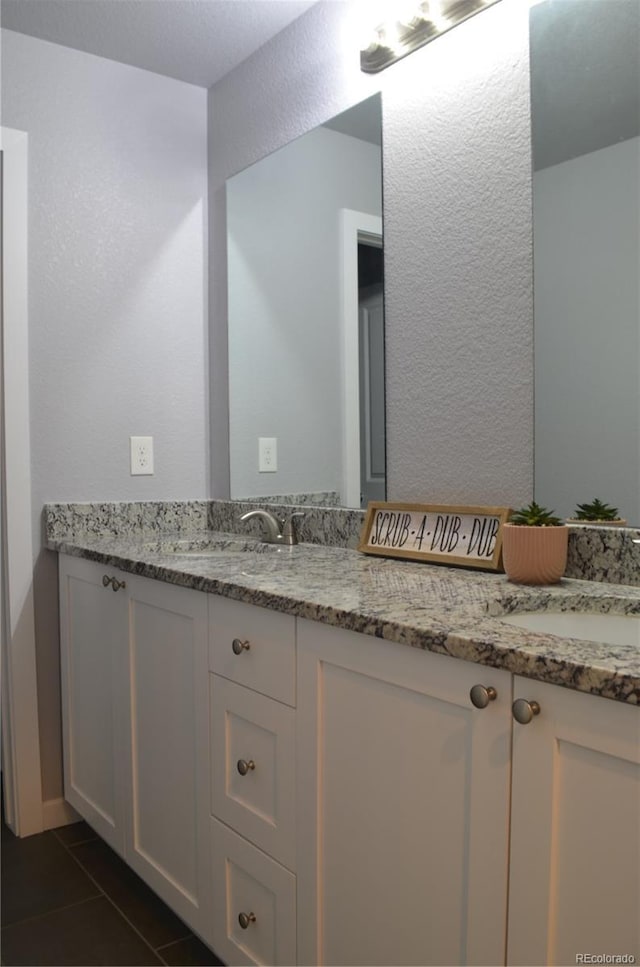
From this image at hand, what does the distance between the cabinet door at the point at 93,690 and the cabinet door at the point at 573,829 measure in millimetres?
1152

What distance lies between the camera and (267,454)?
225 cm

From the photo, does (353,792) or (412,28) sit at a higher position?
(412,28)

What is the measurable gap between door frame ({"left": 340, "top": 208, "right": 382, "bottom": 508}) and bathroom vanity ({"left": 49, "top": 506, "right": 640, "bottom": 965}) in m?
0.19

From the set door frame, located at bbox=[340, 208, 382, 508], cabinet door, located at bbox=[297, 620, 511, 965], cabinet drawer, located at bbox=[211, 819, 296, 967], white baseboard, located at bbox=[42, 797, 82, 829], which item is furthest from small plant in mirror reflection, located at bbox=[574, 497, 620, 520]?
white baseboard, located at bbox=[42, 797, 82, 829]

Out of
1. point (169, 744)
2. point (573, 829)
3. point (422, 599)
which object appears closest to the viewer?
point (573, 829)

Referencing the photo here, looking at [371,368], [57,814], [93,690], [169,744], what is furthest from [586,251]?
[57,814]

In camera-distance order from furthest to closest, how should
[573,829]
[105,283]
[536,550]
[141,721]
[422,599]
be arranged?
[105,283] < [141,721] < [536,550] < [422,599] < [573,829]

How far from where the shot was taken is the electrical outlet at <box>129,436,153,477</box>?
7.52 ft

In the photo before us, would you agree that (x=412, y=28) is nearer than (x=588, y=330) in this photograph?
No

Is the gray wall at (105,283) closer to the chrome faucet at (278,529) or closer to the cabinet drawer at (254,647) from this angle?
the chrome faucet at (278,529)

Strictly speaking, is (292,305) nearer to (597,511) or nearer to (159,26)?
(159,26)

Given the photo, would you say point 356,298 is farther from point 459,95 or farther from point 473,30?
point 473,30

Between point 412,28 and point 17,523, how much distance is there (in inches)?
62.8

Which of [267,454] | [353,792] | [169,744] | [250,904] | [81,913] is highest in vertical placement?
[267,454]
